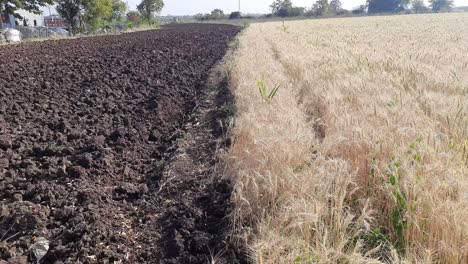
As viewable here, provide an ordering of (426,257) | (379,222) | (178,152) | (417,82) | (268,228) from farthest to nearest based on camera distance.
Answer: (417,82) → (178,152) → (379,222) → (268,228) → (426,257)

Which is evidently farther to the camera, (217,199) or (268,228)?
(217,199)

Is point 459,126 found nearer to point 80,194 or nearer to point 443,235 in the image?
point 443,235

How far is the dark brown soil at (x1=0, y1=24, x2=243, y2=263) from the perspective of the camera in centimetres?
265

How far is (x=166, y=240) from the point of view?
2.74 meters

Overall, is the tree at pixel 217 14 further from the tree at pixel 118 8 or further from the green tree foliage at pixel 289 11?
the tree at pixel 118 8

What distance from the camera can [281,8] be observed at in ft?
295

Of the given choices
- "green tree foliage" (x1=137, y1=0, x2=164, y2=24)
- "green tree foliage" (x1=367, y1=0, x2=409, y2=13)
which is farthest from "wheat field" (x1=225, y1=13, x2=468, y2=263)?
"green tree foliage" (x1=367, y1=0, x2=409, y2=13)

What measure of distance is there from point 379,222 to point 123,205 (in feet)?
6.89

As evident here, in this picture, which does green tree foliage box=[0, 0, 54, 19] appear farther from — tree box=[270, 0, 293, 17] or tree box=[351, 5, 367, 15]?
tree box=[351, 5, 367, 15]

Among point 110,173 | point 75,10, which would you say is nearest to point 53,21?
point 75,10

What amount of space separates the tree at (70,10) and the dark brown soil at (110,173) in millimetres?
24458

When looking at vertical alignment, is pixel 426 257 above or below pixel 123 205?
above

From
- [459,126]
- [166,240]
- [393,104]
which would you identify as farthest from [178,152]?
[459,126]

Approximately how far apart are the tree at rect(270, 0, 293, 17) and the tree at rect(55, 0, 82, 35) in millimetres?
59490
